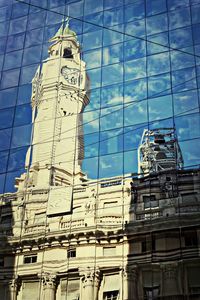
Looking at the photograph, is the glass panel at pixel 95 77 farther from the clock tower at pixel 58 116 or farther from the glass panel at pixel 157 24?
the glass panel at pixel 157 24

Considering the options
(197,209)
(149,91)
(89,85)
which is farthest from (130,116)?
(197,209)

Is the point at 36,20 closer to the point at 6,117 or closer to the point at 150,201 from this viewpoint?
the point at 6,117

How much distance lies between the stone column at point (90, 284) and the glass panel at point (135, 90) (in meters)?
11.4

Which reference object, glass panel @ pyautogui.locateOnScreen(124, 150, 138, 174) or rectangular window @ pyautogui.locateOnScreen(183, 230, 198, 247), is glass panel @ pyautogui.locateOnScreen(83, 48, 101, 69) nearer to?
glass panel @ pyautogui.locateOnScreen(124, 150, 138, 174)

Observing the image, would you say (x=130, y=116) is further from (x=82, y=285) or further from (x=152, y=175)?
(x=82, y=285)

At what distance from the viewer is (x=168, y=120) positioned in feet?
110

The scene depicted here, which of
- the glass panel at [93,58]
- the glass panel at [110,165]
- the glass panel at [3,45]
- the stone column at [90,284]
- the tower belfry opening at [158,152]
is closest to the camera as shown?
the stone column at [90,284]

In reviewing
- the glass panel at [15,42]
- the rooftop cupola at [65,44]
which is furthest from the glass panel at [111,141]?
the glass panel at [15,42]

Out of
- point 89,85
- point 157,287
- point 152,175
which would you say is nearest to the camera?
point 157,287

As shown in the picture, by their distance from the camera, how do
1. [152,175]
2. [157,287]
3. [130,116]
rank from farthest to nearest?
1. [130,116]
2. [152,175]
3. [157,287]

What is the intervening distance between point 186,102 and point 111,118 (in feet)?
15.9

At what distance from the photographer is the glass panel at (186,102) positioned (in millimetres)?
33406

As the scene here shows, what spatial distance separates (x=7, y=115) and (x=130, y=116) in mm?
8974

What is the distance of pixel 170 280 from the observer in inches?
1120
